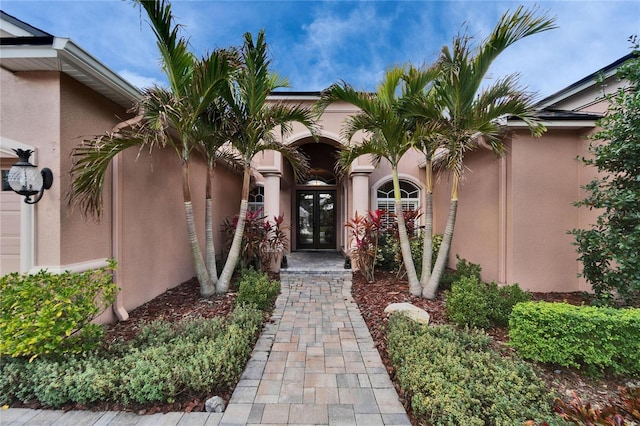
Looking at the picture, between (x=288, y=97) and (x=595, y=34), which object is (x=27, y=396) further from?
(x=595, y=34)

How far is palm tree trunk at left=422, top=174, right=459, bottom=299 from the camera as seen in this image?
15.8ft

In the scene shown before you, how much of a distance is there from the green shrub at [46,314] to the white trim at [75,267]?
18cm

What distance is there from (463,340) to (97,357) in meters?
4.37

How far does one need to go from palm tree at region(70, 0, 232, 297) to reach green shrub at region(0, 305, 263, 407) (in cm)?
193

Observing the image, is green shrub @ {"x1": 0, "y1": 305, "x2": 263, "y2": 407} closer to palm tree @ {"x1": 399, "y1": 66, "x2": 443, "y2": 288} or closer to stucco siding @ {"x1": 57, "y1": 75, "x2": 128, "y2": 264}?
stucco siding @ {"x1": 57, "y1": 75, "x2": 128, "y2": 264}

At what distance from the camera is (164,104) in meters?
3.89

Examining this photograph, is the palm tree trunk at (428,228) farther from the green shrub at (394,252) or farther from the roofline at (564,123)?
the roofline at (564,123)

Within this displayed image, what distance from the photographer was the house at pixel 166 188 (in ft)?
10.8

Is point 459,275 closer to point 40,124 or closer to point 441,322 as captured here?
point 441,322

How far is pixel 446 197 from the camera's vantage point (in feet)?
26.2

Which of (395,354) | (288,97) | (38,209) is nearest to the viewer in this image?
(395,354)

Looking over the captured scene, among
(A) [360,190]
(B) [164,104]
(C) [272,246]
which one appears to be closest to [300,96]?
(A) [360,190]

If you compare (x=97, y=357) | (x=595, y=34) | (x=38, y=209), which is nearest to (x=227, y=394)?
(x=97, y=357)

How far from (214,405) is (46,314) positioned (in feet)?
6.37
